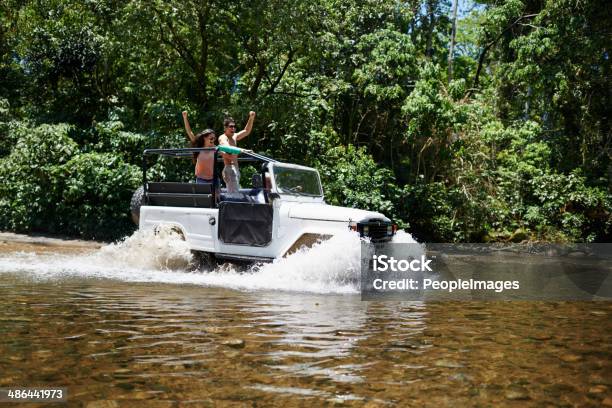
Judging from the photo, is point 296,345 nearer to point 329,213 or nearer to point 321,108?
point 329,213

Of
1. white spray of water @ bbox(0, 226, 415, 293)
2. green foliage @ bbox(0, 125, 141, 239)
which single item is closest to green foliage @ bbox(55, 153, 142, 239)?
green foliage @ bbox(0, 125, 141, 239)

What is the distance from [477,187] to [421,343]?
14204mm

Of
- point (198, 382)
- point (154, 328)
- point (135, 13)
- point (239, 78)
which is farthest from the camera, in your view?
point (239, 78)

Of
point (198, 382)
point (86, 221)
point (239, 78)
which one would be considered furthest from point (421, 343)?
point (239, 78)

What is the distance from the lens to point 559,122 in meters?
20.6

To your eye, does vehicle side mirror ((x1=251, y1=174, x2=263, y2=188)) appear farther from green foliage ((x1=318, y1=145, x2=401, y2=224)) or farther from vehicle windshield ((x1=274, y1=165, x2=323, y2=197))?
green foliage ((x1=318, y1=145, x2=401, y2=224))

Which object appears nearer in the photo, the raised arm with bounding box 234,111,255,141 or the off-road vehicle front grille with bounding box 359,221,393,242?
the off-road vehicle front grille with bounding box 359,221,393,242

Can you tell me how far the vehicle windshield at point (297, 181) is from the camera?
8.80m

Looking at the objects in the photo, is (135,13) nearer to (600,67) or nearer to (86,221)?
(86,221)

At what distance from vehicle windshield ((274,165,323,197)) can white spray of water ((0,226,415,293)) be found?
127 cm
